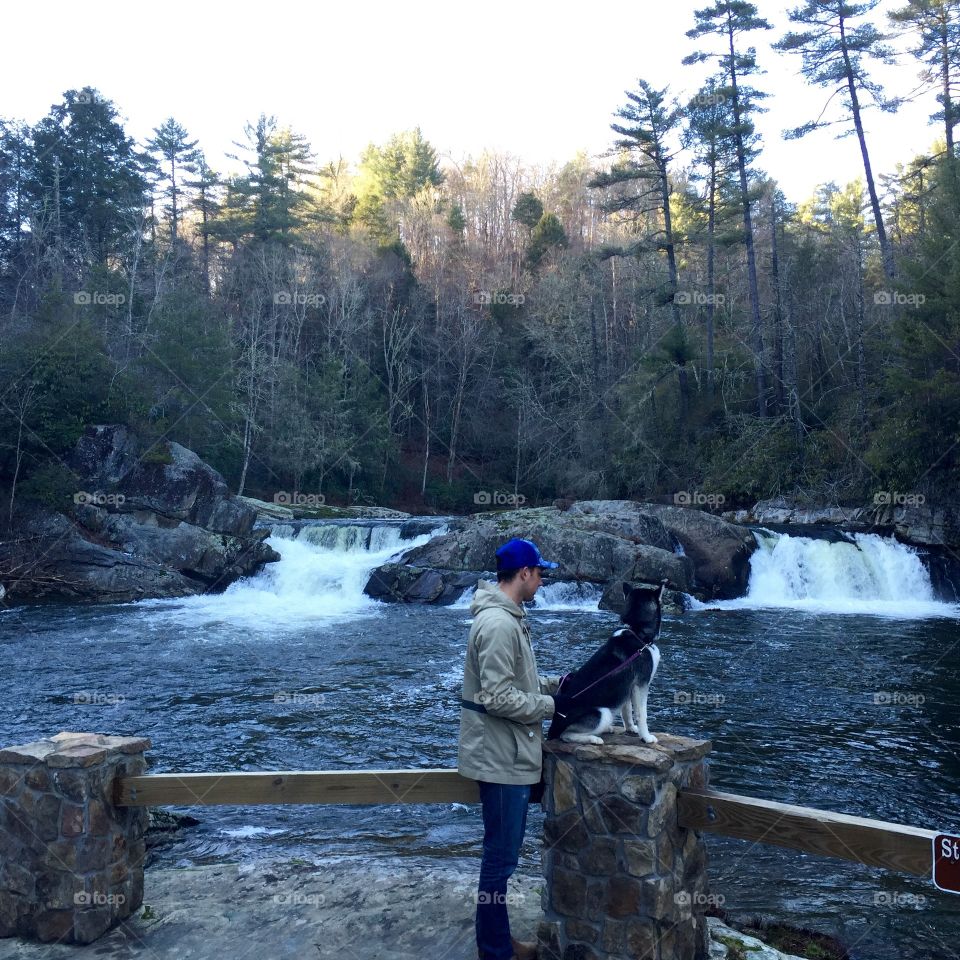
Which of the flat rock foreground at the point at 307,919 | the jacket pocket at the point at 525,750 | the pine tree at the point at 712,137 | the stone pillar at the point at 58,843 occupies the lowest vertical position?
the flat rock foreground at the point at 307,919

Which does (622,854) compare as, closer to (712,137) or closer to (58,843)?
(58,843)

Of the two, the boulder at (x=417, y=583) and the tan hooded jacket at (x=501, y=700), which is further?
the boulder at (x=417, y=583)

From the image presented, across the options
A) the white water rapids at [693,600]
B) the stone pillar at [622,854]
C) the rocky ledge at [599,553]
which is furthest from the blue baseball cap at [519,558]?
the rocky ledge at [599,553]

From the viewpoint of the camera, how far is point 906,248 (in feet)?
97.9

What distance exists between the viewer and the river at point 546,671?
665 cm

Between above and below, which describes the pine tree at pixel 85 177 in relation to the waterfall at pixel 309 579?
above

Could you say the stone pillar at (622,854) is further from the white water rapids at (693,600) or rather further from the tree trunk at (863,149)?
the tree trunk at (863,149)

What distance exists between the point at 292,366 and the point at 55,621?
21.9m

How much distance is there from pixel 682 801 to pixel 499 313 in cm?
4292

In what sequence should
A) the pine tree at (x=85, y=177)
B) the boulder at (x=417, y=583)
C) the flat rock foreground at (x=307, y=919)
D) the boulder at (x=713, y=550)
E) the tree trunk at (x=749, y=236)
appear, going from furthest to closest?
the pine tree at (x=85, y=177) < the tree trunk at (x=749, y=236) < the boulder at (x=713, y=550) < the boulder at (x=417, y=583) < the flat rock foreground at (x=307, y=919)

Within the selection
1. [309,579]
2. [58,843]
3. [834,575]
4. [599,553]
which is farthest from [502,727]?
[834,575]

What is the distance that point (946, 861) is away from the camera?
3227 mm

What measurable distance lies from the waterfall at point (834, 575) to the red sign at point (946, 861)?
17660 millimetres

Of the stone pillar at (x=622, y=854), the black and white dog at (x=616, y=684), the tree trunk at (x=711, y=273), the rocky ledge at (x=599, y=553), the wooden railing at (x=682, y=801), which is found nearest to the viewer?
the wooden railing at (x=682, y=801)
